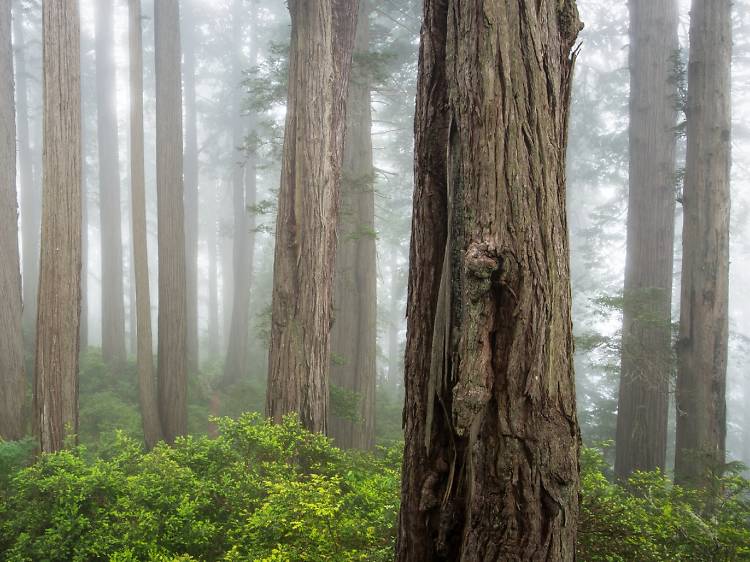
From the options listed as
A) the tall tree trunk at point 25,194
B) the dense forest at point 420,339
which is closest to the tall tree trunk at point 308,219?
the dense forest at point 420,339

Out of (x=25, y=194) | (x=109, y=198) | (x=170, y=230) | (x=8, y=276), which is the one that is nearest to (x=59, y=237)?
(x=8, y=276)

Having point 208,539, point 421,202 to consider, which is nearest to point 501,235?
point 421,202

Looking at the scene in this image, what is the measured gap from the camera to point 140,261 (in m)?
10.3

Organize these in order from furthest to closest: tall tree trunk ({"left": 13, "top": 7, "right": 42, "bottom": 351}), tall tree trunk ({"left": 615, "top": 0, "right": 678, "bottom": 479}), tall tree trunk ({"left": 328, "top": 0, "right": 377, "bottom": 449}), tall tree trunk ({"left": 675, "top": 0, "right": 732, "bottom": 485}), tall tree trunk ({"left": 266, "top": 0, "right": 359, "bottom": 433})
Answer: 1. tall tree trunk ({"left": 13, "top": 7, "right": 42, "bottom": 351})
2. tall tree trunk ({"left": 328, "top": 0, "right": 377, "bottom": 449})
3. tall tree trunk ({"left": 615, "top": 0, "right": 678, "bottom": 479})
4. tall tree trunk ({"left": 675, "top": 0, "right": 732, "bottom": 485})
5. tall tree trunk ({"left": 266, "top": 0, "right": 359, "bottom": 433})

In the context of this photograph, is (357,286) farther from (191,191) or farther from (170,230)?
(191,191)

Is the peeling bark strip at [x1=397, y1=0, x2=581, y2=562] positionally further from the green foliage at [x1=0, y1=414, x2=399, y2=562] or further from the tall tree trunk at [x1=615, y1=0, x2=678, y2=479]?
the tall tree trunk at [x1=615, y1=0, x2=678, y2=479]

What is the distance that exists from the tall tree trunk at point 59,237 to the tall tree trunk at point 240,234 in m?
7.37

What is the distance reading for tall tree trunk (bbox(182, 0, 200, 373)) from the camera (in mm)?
17828

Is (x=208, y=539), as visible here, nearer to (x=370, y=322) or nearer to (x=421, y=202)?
(x=421, y=202)

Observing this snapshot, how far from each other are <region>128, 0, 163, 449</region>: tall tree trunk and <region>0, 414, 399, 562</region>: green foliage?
487 centimetres

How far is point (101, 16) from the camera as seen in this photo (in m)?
21.2

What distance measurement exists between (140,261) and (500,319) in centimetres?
941

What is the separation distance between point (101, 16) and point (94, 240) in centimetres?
3343

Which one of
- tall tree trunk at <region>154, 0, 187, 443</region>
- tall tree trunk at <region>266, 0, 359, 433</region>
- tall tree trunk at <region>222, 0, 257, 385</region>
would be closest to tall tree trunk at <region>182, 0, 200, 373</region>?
tall tree trunk at <region>222, 0, 257, 385</region>
